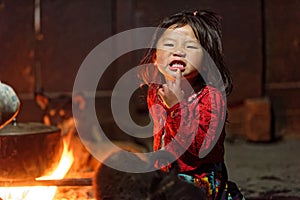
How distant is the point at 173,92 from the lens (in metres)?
2.52

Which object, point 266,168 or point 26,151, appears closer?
point 26,151

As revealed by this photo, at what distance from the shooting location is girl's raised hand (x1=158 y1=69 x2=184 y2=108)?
2518 mm

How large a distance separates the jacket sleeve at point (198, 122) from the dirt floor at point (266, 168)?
3.47 feet

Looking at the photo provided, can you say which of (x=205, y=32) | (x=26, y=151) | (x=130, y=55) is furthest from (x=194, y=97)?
(x=130, y=55)

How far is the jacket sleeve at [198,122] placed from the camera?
2.50m

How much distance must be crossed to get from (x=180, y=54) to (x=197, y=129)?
1.33 feet

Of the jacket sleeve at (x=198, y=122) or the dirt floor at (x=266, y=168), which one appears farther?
the dirt floor at (x=266, y=168)

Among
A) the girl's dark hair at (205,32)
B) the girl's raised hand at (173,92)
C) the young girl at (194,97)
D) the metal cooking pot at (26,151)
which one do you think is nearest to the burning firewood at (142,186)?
the young girl at (194,97)

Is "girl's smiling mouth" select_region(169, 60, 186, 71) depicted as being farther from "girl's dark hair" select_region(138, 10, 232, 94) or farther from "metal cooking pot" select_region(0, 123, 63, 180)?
"metal cooking pot" select_region(0, 123, 63, 180)

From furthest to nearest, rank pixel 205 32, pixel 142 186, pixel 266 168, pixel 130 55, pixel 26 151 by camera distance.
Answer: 1. pixel 130 55
2. pixel 266 168
3. pixel 26 151
4. pixel 205 32
5. pixel 142 186

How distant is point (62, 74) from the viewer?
5.71 meters

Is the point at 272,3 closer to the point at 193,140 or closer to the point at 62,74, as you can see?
the point at 62,74

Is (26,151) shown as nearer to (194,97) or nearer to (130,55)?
(194,97)

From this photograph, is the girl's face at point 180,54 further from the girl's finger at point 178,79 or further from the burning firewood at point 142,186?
the burning firewood at point 142,186
